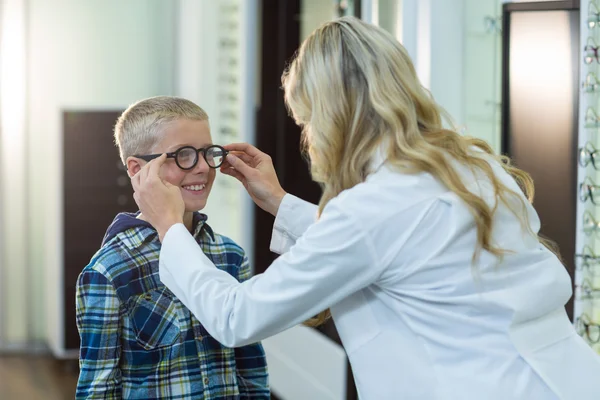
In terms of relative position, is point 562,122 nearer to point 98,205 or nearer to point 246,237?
point 246,237

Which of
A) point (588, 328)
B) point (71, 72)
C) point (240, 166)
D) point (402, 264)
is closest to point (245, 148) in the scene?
point (240, 166)

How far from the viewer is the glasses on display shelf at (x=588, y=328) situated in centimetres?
219

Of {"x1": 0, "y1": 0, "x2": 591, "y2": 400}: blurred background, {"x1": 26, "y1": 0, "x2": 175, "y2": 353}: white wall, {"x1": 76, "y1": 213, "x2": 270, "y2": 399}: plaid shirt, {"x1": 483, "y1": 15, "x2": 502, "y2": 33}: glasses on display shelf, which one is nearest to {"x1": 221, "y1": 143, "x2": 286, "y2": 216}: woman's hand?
{"x1": 76, "y1": 213, "x2": 270, "y2": 399}: plaid shirt

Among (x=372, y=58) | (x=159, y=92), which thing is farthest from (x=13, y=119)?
(x=372, y=58)

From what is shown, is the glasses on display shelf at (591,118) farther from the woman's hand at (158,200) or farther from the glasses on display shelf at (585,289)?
the woman's hand at (158,200)

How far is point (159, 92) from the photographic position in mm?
5371

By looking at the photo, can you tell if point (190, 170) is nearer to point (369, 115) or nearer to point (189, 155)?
point (189, 155)

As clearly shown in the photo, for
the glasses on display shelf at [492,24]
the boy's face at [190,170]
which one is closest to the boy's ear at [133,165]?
the boy's face at [190,170]

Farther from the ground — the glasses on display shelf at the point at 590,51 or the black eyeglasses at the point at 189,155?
the glasses on display shelf at the point at 590,51

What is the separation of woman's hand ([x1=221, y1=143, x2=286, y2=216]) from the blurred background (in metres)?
1.78

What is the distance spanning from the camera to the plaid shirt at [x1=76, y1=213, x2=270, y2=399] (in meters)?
1.64

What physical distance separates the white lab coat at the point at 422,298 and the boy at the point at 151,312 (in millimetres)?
203

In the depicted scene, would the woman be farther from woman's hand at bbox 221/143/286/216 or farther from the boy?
woman's hand at bbox 221/143/286/216

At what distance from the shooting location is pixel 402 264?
4.73 feet
